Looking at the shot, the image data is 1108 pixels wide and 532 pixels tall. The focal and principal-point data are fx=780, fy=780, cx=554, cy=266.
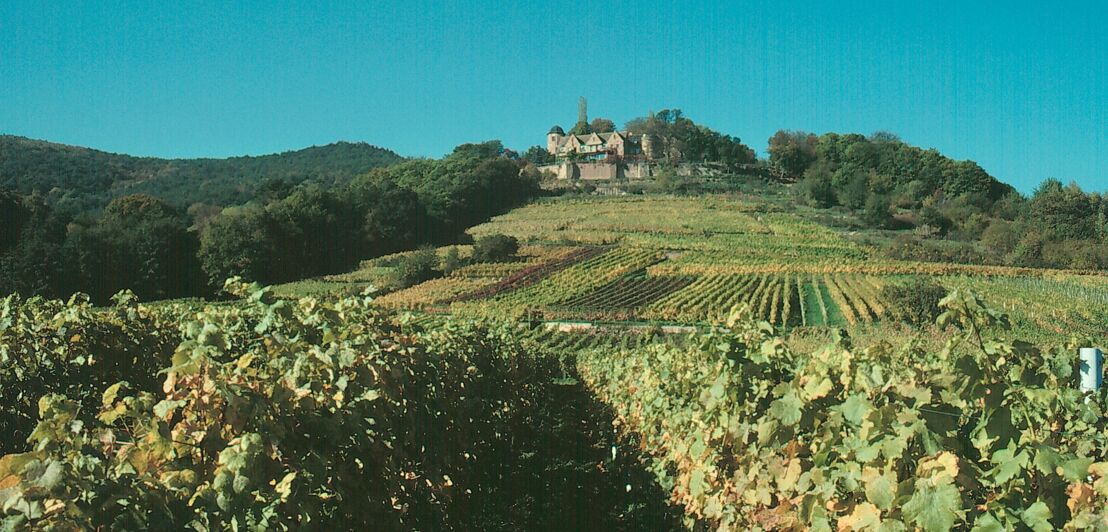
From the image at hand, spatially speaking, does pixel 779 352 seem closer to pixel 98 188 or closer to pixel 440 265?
pixel 440 265

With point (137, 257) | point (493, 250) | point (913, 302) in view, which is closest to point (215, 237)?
point (137, 257)

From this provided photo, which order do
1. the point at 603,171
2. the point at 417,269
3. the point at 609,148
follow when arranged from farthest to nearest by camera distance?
the point at 609,148 < the point at 603,171 < the point at 417,269

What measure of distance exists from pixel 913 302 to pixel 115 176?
91952 mm

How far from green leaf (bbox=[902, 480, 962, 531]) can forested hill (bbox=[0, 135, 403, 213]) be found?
68.0 metres

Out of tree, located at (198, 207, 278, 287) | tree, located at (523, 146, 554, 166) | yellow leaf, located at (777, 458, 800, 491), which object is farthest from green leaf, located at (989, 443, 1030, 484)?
tree, located at (523, 146, 554, 166)

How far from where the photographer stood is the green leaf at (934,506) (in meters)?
2.26

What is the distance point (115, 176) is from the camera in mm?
93812

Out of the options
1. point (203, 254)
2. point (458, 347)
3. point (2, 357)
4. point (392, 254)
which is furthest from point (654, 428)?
point (392, 254)

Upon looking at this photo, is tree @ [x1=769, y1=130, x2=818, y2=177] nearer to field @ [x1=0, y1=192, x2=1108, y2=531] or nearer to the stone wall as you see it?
the stone wall

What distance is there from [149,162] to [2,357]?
392 ft

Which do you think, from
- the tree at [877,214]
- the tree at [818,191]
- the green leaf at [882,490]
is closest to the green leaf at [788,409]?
the green leaf at [882,490]

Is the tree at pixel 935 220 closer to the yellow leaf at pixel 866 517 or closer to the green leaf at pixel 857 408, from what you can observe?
the green leaf at pixel 857 408

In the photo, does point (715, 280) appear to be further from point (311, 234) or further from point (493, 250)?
point (311, 234)

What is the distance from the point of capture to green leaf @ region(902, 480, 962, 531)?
226 centimetres
